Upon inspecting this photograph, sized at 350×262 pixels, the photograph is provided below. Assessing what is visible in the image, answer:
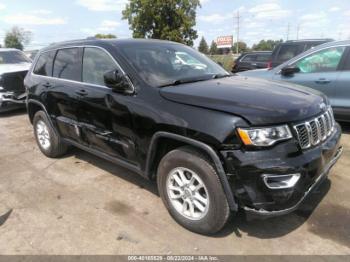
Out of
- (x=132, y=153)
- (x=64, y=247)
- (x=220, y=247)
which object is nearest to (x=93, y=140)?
(x=132, y=153)

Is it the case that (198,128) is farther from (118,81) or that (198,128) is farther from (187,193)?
(118,81)

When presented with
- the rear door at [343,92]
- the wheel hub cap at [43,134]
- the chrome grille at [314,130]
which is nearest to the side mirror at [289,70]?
the rear door at [343,92]

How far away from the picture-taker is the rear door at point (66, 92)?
4281mm

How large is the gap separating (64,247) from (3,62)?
8.52 m

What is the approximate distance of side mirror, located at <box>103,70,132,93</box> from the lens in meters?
3.42

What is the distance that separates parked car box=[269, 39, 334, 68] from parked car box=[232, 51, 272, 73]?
3.04 metres

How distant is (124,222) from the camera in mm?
3371

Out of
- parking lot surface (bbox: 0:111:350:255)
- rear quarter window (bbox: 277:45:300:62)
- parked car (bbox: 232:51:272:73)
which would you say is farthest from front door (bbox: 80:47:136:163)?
parked car (bbox: 232:51:272:73)

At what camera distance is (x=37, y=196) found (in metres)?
3.99

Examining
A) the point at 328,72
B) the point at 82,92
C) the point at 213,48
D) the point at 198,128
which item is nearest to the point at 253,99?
the point at 198,128

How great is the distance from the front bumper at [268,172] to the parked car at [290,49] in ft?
24.8

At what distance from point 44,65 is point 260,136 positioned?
388 centimetres

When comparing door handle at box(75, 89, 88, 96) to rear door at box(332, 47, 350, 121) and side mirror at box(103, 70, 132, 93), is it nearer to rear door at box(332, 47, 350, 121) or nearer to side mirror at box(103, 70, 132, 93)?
side mirror at box(103, 70, 132, 93)

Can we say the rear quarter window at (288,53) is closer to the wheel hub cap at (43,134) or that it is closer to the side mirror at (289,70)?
the side mirror at (289,70)
